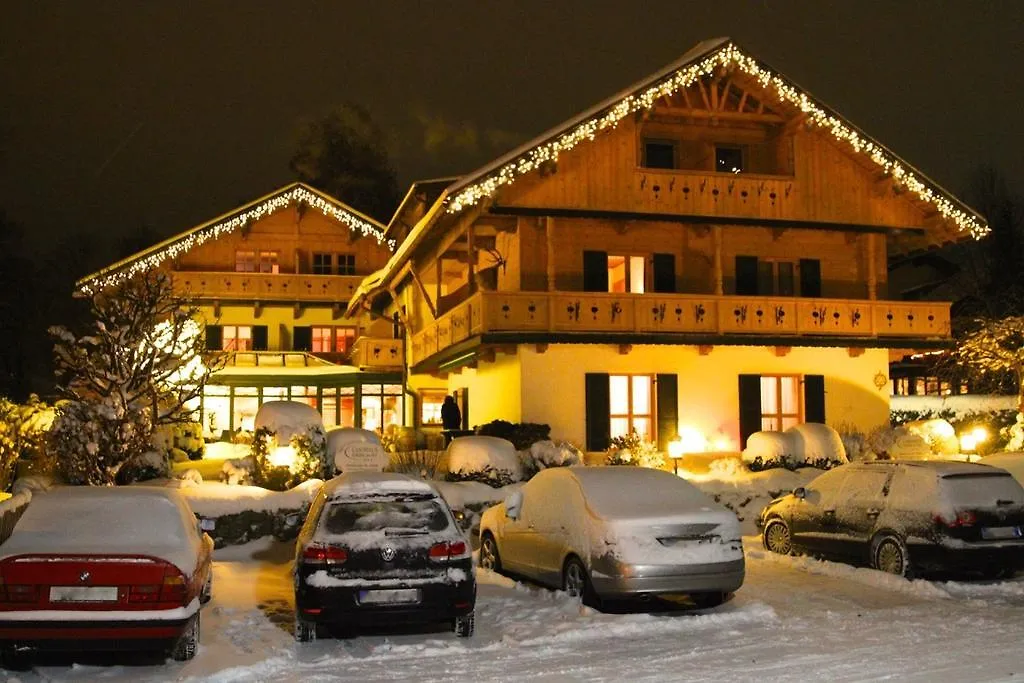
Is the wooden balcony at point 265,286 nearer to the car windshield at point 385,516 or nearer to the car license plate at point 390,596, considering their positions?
the car windshield at point 385,516

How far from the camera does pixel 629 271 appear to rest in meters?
27.5

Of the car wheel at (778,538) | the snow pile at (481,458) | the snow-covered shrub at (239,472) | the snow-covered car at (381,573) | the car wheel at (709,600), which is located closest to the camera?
the snow-covered car at (381,573)

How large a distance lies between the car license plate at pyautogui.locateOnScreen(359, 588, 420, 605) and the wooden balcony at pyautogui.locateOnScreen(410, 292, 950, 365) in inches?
555

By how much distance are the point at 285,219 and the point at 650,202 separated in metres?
23.1

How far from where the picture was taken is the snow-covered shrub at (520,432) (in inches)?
941

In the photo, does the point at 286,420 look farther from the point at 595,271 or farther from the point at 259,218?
the point at 259,218

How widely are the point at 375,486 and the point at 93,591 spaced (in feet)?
9.77

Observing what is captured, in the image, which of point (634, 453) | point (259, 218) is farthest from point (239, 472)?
point (259, 218)

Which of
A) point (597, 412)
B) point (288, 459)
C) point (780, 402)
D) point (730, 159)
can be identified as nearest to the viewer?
point (288, 459)

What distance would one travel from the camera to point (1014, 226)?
171 ft

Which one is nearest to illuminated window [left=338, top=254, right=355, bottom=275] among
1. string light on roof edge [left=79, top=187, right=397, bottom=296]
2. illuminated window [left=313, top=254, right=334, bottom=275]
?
illuminated window [left=313, top=254, right=334, bottom=275]

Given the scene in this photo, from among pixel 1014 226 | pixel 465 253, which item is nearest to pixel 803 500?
pixel 465 253

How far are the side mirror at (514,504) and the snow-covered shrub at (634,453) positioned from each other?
9.48 m

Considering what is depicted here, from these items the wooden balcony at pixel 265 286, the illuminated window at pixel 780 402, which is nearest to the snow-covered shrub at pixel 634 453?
the illuminated window at pixel 780 402
